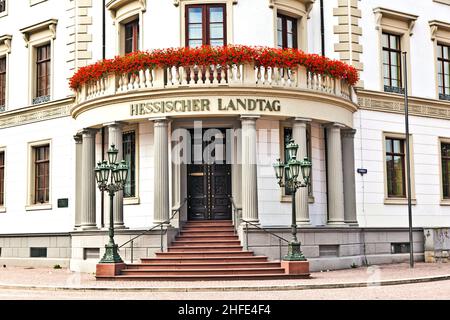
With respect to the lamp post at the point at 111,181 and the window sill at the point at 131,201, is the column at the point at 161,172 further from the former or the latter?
the window sill at the point at 131,201

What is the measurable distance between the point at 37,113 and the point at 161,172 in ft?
27.1

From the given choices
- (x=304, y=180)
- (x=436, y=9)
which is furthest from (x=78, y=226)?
(x=436, y=9)

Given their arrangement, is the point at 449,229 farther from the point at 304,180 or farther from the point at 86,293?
the point at 86,293

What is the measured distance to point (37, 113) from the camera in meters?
29.9

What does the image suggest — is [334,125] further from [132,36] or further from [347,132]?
[132,36]

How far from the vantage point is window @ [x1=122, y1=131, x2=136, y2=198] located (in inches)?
1046

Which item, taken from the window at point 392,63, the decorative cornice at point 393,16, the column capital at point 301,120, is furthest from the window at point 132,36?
the window at point 392,63

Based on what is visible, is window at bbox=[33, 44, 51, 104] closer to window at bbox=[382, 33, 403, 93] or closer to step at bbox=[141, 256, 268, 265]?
step at bbox=[141, 256, 268, 265]

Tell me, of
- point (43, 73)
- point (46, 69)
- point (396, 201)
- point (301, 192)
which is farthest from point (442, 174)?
point (43, 73)

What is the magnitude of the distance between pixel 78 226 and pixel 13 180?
16.8 ft

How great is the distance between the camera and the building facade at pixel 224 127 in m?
24.1

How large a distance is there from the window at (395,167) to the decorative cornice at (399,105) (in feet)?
4.00

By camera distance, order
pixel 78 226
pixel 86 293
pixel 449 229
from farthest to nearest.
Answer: pixel 449 229
pixel 78 226
pixel 86 293

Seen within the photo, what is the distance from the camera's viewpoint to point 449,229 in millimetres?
29344
